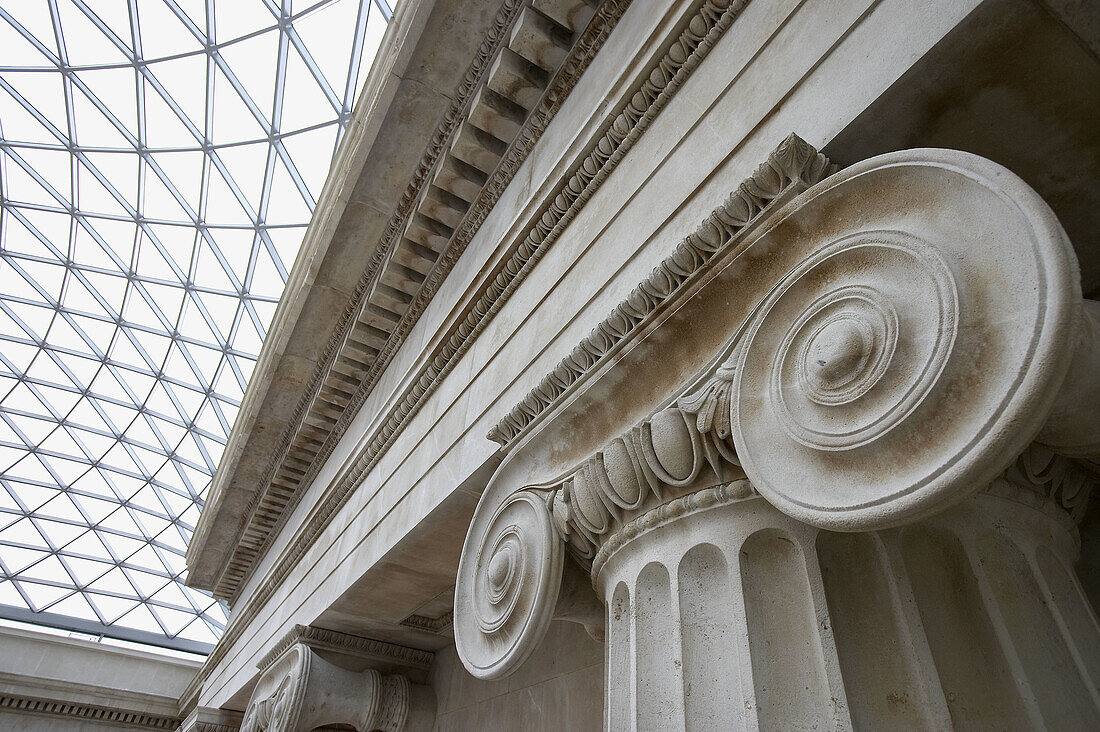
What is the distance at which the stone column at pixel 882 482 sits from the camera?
180 centimetres

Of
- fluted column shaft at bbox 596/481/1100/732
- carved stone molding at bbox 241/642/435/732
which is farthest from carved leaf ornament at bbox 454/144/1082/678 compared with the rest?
carved stone molding at bbox 241/642/435/732

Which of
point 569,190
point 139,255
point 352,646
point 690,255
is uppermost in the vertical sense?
point 139,255

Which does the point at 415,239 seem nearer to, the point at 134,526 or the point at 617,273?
the point at 617,273

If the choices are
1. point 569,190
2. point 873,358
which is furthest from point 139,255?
point 873,358

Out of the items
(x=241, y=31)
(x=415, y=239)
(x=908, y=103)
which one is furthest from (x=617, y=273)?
(x=241, y=31)

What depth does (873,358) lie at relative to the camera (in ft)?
6.63

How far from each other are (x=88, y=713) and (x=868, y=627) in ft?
86.4

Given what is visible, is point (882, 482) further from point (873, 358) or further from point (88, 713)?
point (88, 713)

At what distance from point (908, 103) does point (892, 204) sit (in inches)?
26.0

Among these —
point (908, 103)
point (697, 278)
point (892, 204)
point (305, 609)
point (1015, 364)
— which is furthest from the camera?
point (305, 609)

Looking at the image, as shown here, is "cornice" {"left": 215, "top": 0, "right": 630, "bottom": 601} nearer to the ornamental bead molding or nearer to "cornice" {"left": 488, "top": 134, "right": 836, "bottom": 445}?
"cornice" {"left": 488, "top": 134, "right": 836, "bottom": 445}

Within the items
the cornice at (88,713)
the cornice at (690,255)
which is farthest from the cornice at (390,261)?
the cornice at (88,713)

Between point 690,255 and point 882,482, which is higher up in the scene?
point 690,255

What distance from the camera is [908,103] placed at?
2.58 m
